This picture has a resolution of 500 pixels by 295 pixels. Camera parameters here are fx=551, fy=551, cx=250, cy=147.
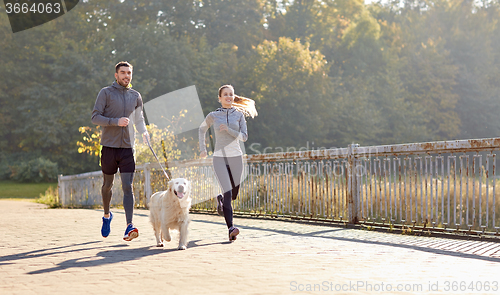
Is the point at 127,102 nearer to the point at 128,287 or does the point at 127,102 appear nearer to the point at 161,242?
the point at 161,242

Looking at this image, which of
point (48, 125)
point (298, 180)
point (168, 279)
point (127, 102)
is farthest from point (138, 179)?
point (48, 125)

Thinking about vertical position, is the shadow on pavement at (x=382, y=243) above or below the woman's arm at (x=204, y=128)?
below

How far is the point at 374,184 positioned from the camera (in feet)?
26.9

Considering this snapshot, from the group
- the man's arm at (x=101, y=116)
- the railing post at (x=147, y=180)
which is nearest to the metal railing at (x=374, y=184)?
the railing post at (x=147, y=180)

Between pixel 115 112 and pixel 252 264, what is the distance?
110 inches

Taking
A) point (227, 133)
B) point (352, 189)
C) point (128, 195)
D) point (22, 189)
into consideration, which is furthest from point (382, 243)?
point (22, 189)

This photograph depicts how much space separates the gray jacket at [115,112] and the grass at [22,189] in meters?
24.6

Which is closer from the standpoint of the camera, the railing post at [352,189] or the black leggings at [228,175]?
the black leggings at [228,175]

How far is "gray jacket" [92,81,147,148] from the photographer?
6.61 m

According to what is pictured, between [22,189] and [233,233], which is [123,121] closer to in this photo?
[233,233]

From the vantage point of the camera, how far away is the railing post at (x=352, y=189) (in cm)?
847

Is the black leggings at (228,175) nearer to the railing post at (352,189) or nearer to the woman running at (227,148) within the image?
the woman running at (227,148)

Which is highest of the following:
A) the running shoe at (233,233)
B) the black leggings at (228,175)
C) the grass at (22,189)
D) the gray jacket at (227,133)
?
the gray jacket at (227,133)

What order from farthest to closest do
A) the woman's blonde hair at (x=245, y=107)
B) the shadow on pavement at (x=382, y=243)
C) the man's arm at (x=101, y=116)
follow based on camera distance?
the woman's blonde hair at (x=245, y=107) < the man's arm at (x=101, y=116) < the shadow on pavement at (x=382, y=243)
